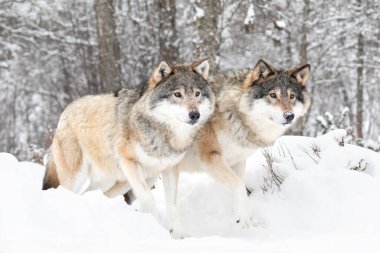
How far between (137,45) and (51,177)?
10673mm

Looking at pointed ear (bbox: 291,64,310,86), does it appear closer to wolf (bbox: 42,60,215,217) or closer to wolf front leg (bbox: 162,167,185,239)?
wolf (bbox: 42,60,215,217)

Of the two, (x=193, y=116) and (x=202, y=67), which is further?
(x=202, y=67)

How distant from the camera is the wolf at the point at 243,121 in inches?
209

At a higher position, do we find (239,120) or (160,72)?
(160,72)

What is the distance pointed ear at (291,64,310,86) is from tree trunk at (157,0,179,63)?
26.4 ft

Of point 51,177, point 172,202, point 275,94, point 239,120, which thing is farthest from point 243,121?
point 51,177

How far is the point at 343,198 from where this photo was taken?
514 centimetres

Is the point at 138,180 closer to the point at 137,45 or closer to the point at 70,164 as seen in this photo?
the point at 70,164

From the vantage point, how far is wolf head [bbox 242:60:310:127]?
209 inches

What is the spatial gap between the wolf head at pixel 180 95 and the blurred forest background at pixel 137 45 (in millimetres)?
8521

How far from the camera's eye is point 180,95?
512cm

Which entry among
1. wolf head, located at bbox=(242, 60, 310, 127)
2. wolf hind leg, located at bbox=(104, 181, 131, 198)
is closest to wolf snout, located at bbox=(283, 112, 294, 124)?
wolf head, located at bbox=(242, 60, 310, 127)

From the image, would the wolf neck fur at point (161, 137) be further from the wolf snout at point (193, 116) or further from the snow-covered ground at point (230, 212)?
the snow-covered ground at point (230, 212)

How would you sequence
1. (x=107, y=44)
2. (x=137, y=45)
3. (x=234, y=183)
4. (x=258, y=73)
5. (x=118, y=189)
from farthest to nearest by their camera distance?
(x=137, y=45) → (x=107, y=44) → (x=118, y=189) → (x=258, y=73) → (x=234, y=183)
